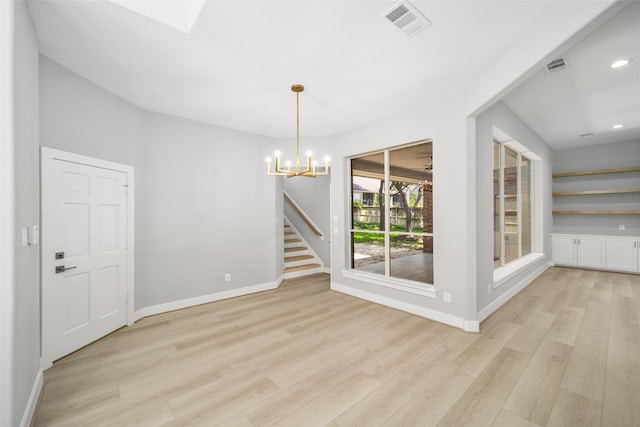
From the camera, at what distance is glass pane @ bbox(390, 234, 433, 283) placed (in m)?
3.84

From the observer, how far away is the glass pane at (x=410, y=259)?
12.6 feet

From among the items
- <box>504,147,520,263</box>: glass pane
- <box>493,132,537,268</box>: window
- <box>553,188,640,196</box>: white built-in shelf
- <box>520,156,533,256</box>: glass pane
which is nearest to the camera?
<box>493,132,537,268</box>: window

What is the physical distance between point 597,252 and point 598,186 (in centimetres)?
163

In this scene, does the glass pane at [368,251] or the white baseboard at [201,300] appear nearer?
the white baseboard at [201,300]

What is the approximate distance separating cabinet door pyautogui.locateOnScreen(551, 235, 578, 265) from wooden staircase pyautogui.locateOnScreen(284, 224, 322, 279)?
19.9 feet

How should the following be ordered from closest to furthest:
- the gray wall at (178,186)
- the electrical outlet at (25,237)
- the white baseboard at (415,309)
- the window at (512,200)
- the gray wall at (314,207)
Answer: the electrical outlet at (25,237)
the gray wall at (178,186)
the white baseboard at (415,309)
the window at (512,200)
the gray wall at (314,207)

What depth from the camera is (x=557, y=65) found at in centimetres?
281

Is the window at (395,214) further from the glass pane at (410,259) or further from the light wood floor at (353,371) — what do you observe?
the light wood floor at (353,371)

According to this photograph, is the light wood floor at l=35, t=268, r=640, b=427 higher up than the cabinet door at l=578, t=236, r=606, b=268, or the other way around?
the cabinet door at l=578, t=236, r=606, b=268

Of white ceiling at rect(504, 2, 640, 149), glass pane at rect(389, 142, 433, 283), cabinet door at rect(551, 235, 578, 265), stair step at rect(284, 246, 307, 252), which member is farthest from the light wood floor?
white ceiling at rect(504, 2, 640, 149)

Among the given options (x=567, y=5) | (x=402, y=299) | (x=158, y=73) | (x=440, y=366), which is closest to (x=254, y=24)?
(x=158, y=73)

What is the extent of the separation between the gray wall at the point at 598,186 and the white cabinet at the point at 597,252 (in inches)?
16.6

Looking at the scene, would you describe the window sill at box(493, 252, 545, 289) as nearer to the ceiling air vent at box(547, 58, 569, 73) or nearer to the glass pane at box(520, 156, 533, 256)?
the glass pane at box(520, 156, 533, 256)

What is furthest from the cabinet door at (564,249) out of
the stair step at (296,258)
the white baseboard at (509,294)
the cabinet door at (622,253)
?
the stair step at (296,258)
